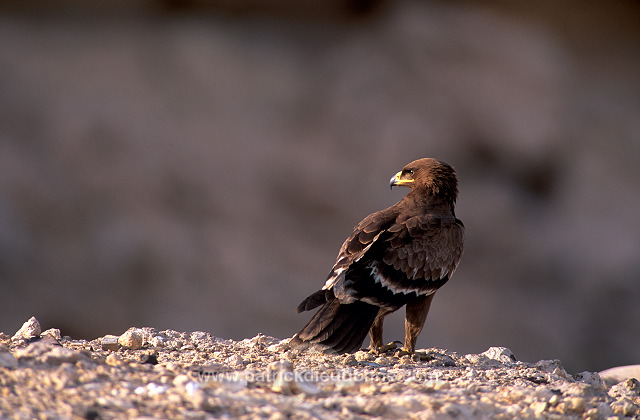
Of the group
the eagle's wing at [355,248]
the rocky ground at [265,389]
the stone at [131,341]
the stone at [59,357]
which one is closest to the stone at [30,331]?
the rocky ground at [265,389]

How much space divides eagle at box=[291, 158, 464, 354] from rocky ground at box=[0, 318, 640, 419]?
0.88ft

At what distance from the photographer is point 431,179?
7.13 meters

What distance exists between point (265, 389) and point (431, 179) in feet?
11.2

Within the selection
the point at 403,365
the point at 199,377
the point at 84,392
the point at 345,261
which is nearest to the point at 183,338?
the point at 345,261

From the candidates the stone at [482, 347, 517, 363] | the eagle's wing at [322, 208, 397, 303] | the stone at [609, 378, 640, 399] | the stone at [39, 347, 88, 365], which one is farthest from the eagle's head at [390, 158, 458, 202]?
the stone at [39, 347, 88, 365]

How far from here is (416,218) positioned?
6.70 meters

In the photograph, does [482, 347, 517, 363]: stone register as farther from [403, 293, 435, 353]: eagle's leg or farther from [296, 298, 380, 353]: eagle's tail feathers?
[296, 298, 380, 353]: eagle's tail feathers

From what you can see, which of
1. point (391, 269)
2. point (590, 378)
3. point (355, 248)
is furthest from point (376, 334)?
point (590, 378)

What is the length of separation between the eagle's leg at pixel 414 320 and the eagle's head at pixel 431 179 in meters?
1.02

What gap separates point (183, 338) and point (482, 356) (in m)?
2.57

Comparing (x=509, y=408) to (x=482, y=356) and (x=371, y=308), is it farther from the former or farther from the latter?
(x=482, y=356)

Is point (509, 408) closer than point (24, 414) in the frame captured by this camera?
No

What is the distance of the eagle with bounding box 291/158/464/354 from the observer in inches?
234

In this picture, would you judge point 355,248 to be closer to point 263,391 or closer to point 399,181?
point 399,181
